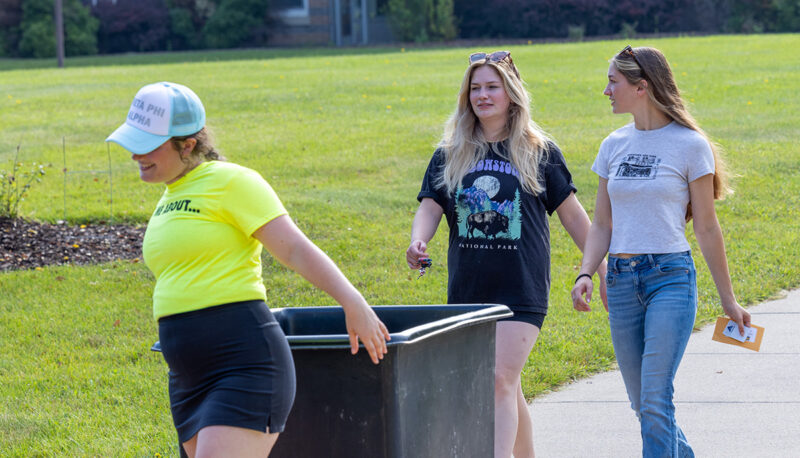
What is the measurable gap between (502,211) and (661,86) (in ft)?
2.49

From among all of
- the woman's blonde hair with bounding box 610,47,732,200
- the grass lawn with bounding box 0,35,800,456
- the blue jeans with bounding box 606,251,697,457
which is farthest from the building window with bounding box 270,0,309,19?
the blue jeans with bounding box 606,251,697,457

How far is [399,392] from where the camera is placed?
9.09ft

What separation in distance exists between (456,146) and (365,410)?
1.51 metres

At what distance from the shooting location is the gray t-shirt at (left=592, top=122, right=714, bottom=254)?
361 centimetres

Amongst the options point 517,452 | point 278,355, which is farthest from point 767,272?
point 278,355

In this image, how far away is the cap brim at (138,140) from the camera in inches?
109

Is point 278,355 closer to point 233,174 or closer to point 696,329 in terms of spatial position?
point 233,174

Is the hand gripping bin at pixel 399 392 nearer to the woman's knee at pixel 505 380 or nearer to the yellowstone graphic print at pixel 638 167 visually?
the woman's knee at pixel 505 380

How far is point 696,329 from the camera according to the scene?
6.36m

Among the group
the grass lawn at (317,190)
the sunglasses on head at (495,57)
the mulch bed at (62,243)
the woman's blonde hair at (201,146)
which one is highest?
the sunglasses on head at (495,57)

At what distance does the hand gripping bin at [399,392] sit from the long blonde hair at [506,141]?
0.83 meters

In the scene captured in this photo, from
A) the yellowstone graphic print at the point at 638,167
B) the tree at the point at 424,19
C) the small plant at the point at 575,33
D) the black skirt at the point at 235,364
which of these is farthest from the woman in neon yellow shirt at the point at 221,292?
the tree at the point at 424,19

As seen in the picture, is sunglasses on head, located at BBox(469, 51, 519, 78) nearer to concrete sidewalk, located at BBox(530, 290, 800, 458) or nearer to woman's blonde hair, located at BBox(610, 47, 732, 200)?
woman's blonde hair, located at BBox(610, 47, 732, 200)

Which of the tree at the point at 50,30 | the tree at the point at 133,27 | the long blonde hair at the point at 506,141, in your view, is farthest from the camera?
the tree at the point at 133,27
